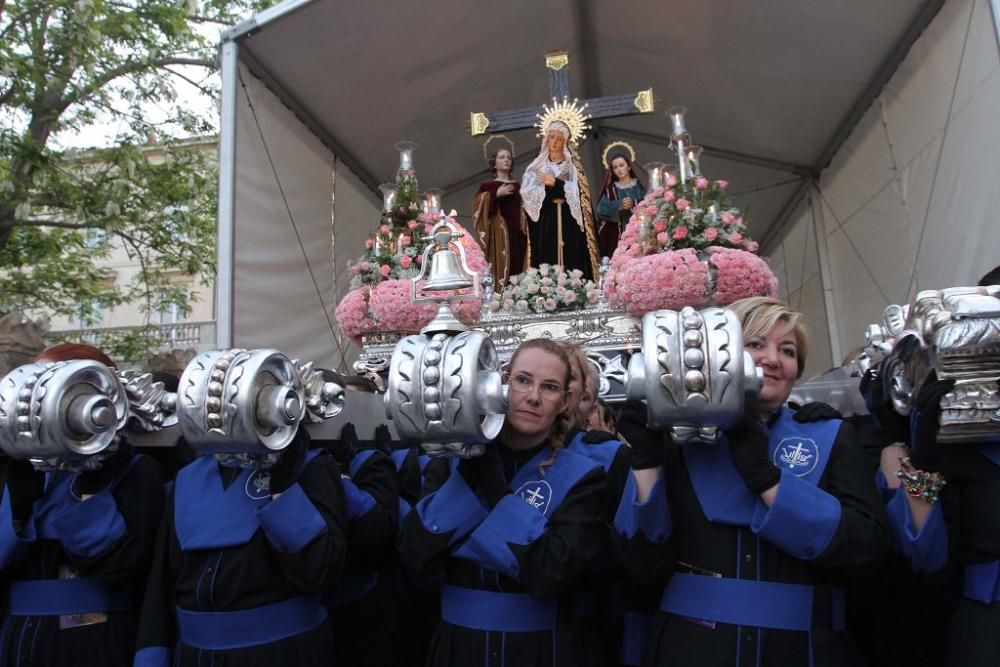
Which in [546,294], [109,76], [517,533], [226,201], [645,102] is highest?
[109,76]

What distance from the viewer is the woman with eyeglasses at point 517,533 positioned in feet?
6.75

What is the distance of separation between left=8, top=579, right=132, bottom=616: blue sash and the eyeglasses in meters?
1.41

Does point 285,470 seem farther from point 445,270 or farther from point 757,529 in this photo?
point 757,529

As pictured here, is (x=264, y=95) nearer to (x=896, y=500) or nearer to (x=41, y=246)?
(x=41, y=246)

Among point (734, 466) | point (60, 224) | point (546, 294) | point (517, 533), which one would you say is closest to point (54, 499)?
point (517, 533)

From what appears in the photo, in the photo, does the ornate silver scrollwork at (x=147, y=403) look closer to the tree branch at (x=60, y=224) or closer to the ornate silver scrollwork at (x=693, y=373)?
the ornate silver scrollwork at (x=693, y=373)

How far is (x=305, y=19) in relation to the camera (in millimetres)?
6680

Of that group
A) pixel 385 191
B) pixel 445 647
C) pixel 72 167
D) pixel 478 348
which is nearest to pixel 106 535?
pixel 445 647

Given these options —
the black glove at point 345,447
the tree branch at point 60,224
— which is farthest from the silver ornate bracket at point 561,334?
the tree branch at point 60,224

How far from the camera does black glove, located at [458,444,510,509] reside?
217 centimetres

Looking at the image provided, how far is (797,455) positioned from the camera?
6.24 feet

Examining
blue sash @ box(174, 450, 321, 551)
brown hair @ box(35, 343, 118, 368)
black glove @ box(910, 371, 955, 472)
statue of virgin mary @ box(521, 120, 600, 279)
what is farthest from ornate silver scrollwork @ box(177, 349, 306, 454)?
statue of virgin mary @ box(521, 120, 600, 279)

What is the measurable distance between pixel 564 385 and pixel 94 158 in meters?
9.92

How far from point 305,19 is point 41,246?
6.25 m
